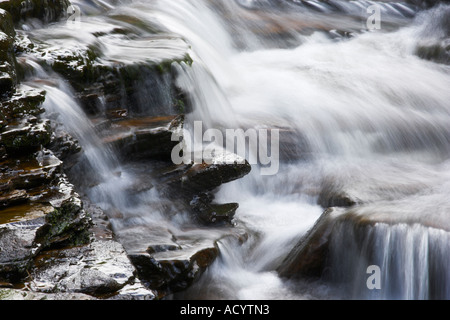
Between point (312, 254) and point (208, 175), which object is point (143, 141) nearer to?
point (208, 175)

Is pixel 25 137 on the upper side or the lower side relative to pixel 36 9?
lower

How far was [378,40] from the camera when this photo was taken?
498 inches

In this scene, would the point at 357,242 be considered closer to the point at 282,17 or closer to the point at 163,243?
the point at 163,243

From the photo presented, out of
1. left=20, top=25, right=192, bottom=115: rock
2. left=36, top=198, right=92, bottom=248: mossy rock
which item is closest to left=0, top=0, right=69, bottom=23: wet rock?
left=20, top=25, right=192, bottom=115: rock

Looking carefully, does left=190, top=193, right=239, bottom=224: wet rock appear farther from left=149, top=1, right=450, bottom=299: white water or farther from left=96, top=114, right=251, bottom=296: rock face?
left=149, top=1, right=450, bottom=299: white water

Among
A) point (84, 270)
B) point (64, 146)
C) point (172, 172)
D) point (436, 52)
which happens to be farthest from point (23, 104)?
point (436, 52)

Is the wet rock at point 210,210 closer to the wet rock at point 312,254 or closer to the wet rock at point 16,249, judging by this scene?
the wet rock at point 312,254

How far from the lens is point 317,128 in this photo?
8.40 m

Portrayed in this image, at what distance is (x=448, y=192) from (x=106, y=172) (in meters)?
4.18

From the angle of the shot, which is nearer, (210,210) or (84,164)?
(84,164)

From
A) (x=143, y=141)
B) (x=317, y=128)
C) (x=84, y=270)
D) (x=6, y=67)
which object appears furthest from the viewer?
(x=317, y=128)

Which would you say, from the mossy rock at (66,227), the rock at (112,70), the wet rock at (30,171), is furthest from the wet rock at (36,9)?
the mossy rock at (66,227)
